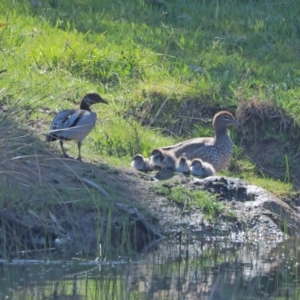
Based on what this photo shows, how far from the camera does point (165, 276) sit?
8.57 metres

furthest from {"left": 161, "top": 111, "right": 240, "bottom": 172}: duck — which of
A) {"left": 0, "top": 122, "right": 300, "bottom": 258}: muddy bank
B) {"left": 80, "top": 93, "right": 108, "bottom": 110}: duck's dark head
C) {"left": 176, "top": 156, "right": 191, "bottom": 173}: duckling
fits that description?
{"left": 80, "top": 93, "right": 108, "bottom": 110}: duck's dark head

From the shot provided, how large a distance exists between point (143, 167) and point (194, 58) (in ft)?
10.3

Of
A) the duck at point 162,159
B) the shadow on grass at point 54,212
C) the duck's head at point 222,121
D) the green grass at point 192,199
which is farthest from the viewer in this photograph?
the duck's head at point 222,121

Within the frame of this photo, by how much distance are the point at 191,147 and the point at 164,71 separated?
211 cm

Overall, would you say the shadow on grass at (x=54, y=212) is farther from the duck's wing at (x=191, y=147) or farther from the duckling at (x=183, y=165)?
the duck's wing at (x=191, y=147)

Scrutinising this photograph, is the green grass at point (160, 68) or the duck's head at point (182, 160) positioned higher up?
the green grass at point (160, 68)

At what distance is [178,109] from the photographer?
13.0 metres

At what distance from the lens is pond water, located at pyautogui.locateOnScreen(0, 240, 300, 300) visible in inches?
316

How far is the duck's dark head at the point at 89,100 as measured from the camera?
1176cm

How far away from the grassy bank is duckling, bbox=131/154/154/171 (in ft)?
1.15

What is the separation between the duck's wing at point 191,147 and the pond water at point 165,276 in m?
2.21

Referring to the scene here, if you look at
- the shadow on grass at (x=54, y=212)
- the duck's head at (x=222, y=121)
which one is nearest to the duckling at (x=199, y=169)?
the duck's head at (x=222, y=121)

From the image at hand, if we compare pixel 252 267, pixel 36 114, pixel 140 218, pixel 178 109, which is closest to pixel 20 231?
pixel 140 218

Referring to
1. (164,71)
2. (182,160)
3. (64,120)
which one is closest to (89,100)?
(64,120)
